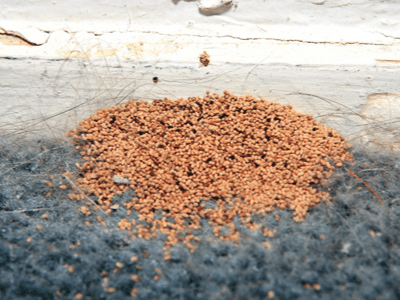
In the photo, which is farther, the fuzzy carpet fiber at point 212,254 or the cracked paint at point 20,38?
the cracked paint at point 20,38

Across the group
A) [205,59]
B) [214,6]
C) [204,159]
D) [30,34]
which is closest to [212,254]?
[204,159]

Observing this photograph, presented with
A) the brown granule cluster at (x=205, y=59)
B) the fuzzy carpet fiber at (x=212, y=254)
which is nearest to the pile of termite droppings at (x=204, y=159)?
the fuzzy carpet fiber at (x=212, y=254)

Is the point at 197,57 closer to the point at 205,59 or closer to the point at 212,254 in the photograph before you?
the point at 205,59

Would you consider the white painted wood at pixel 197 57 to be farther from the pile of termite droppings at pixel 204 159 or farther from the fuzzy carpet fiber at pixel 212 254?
the fuzzy carpet fiber at pixel 212 254

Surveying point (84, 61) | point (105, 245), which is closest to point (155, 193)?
point (105, 245)

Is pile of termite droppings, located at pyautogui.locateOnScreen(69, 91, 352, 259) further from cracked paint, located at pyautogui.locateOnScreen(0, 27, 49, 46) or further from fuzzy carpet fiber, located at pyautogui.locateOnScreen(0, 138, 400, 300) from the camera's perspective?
cracked paint, located at pyautogui.locateOnScreen(0, 27, 49, 46)

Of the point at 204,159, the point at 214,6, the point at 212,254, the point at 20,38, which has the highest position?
the point at 214,6
